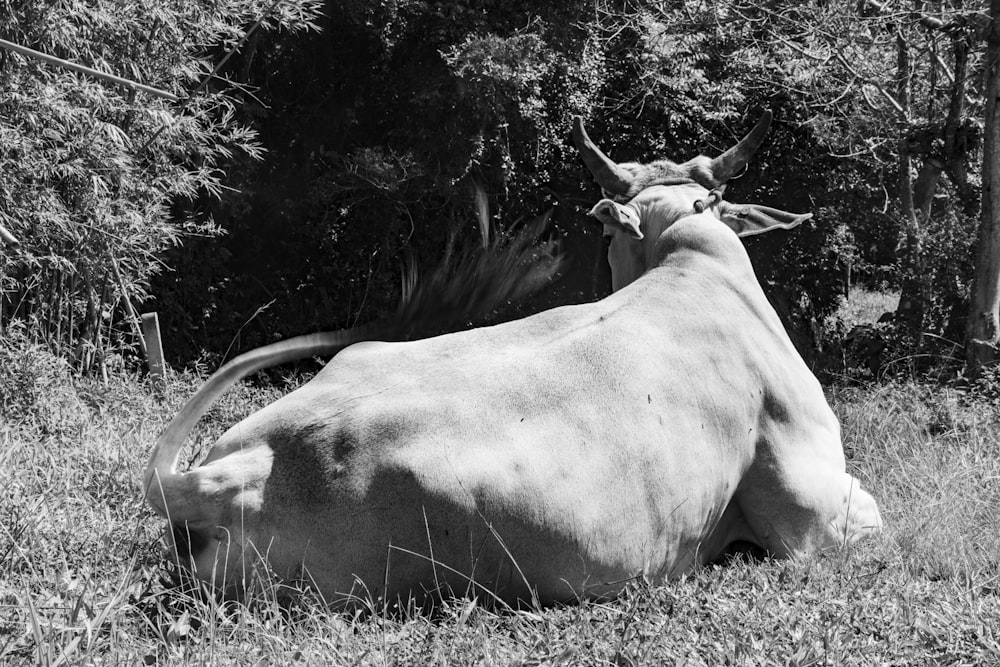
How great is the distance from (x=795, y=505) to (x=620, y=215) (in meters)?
1.41

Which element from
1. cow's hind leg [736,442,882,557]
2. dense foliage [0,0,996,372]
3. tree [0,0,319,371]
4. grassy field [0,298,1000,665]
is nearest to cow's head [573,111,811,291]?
cow's hind leg [736,442,882,557]

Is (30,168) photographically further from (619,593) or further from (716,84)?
(716,84)

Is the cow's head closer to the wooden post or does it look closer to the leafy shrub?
the leafy shrub

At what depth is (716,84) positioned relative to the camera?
10453 mm

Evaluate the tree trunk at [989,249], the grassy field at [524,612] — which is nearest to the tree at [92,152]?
the grassy field at [524,612]

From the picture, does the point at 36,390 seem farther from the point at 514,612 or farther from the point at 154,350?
the point at 514,612

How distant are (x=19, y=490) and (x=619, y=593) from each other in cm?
237

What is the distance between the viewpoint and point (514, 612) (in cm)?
322

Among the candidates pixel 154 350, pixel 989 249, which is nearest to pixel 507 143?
pixel 154 350

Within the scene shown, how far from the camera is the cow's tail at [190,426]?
3.10 metres

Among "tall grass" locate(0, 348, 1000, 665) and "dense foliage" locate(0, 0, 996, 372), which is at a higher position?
"dense foliage" locate(0, 0, 996, 372)

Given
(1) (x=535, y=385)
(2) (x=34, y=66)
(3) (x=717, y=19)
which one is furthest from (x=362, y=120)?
(1) (x=535, y=385)

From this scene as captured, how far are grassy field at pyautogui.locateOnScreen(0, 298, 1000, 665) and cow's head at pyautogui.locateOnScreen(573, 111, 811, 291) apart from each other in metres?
1.36

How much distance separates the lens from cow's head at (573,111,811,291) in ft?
15.5
